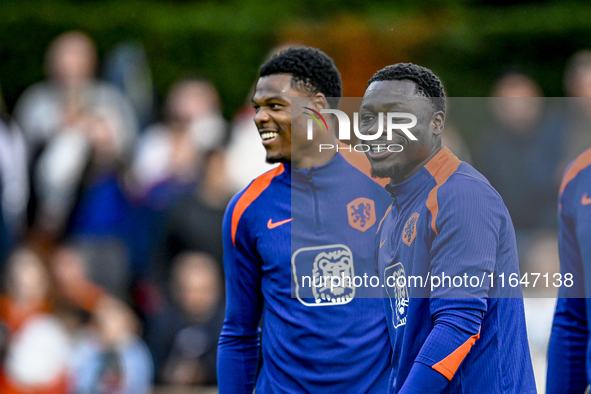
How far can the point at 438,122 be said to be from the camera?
2387 mm

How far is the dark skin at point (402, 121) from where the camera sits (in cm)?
236

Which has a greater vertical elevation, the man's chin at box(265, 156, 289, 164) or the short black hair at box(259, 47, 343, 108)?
the short black hair at box(259, 47, 343, 108)

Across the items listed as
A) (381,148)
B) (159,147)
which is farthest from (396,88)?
(159,147)

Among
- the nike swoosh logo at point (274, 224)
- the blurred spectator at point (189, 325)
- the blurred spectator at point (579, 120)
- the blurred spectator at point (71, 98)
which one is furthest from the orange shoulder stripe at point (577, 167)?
the blurred spectator at point (71, 98)

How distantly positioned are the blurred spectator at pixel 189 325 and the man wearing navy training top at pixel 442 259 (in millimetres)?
3786

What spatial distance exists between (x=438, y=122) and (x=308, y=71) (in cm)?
90

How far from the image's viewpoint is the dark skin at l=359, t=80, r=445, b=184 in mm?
2359

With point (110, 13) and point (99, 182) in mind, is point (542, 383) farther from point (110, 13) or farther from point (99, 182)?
point (110, 13)

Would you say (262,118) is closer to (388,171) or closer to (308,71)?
(308,71)

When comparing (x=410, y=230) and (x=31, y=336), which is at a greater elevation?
(x=410, y=230)

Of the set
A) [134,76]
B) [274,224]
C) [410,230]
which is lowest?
[410,230]

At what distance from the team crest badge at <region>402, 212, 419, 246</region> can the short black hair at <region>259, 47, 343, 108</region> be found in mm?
803

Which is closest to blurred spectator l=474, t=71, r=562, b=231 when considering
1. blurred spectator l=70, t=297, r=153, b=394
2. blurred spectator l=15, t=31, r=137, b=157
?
blurred spectator l=70, t=297, r=153, b=394

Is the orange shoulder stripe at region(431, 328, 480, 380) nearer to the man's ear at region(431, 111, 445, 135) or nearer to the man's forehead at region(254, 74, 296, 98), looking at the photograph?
the man's ear at region(431, 111, 445, 135)
